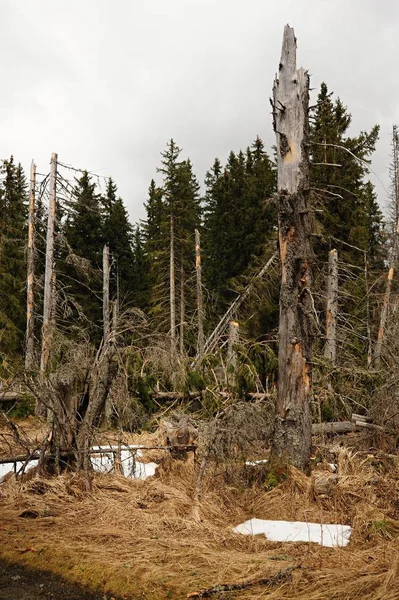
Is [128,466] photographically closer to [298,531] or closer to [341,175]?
[298,531]

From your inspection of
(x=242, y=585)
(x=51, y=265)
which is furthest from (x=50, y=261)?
(x=242, y=585)

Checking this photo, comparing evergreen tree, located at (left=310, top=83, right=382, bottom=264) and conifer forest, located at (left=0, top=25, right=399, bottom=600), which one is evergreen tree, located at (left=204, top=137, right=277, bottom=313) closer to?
evergreen tree, located at (left=310, top=83, right=382, bottom=264)

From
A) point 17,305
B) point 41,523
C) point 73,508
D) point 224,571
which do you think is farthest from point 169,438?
point 17,305

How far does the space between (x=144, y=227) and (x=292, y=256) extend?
30.6 m

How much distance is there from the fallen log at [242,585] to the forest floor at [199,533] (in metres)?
0.01

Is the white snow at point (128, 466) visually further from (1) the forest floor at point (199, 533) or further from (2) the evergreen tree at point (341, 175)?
(2) the evergreen tree at point (341, 175)

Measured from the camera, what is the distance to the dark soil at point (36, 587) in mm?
3381

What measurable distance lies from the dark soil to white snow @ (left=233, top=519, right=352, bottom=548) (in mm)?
1800

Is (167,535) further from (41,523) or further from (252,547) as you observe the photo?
(41,523)

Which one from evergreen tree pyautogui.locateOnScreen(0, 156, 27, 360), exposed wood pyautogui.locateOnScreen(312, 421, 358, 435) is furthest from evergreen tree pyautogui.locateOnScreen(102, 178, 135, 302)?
exposed wood pyautogui.locateOnScreen(312, 421, 358, 435)

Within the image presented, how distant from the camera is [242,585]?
3332 millimetres

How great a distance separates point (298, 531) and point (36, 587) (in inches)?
95.9

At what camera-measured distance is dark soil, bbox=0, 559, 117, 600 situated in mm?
3381

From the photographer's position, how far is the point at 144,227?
36531mm
